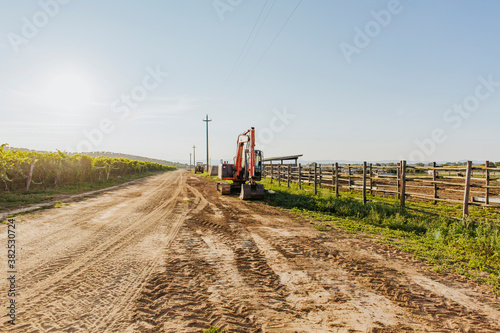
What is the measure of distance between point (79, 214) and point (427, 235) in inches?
437

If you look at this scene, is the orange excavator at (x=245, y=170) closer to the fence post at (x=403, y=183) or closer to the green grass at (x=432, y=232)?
the green grass at (x=432, y=232)

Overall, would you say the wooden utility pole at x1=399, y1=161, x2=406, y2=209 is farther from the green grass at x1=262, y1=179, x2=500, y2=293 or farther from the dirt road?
the dirt road

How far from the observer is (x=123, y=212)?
31.9 ft

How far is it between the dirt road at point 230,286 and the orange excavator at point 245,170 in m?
6.55

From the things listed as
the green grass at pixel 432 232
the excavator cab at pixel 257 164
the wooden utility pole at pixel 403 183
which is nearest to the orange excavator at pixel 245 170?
the excavator cab at pixel 257 164

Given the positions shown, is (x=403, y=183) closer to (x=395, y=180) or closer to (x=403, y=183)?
(x=403, y=183)

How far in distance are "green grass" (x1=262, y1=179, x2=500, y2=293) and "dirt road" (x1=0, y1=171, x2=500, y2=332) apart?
2.00 feet

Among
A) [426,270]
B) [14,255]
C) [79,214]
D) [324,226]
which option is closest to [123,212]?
[79,214]

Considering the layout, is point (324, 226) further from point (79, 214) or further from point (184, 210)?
point (79, 214)

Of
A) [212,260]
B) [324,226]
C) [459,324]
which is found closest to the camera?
[459,324]

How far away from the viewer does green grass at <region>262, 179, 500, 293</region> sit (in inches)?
190

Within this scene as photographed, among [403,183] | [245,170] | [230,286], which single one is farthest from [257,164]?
[230,286]

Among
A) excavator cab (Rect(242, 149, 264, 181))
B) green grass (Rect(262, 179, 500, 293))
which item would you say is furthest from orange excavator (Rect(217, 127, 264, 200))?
green grass (Rect(262, 179, 500, 293))

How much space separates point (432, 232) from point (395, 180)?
6.14 m
